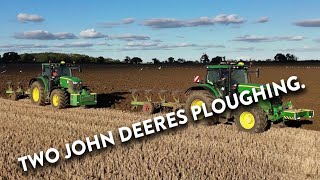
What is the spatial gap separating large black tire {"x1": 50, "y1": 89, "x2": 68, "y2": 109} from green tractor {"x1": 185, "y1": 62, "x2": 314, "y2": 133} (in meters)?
5.14

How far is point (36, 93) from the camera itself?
685 inches

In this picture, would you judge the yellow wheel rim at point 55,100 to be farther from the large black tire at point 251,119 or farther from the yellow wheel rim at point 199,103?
the large black tire at point 251,119

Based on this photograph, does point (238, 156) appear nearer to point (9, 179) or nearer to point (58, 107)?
point (9, 179)

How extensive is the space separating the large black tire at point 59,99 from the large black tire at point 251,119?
6980 mm

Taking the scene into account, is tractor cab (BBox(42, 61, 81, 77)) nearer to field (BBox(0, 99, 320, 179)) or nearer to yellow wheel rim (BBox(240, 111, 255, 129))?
field (BBox(0, 99, 320, 179))

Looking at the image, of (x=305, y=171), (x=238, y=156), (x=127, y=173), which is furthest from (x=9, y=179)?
(x=305, y=171)

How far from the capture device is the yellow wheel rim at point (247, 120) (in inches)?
448

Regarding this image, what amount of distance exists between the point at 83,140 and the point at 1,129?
9.11ft

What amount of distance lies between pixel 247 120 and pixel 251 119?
13 cm

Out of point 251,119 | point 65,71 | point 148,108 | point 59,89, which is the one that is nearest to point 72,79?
point 59,89

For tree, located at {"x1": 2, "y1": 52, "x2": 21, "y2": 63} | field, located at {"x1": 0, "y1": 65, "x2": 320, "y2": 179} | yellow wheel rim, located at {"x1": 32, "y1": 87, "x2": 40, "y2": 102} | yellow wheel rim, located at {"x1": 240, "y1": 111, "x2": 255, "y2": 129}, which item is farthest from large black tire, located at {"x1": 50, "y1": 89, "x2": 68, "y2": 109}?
tree, located at {"x1": 2, "y1": 52, "x2": 21, "y2": 63}

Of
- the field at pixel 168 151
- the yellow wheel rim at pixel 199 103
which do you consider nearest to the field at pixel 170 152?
the field at pixel 168 151

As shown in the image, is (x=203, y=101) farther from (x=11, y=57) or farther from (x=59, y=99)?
(x=11, y=57)

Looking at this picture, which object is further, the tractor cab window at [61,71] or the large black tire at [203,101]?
the tractor cab window at [61,71]
